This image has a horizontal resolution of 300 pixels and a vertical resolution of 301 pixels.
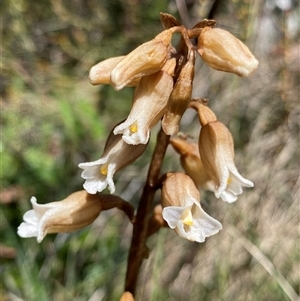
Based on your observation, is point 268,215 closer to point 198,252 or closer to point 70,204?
point 198,252

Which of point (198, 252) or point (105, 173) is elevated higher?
point (105, 173)

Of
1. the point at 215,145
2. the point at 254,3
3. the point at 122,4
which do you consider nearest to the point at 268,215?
the point at 254,3

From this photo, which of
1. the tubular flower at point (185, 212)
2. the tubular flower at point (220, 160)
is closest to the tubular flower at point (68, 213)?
the tubular flower at point (185, 212)

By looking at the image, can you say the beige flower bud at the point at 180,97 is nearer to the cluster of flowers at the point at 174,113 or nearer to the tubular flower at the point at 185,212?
the cluster of flowers at the point at 174,113

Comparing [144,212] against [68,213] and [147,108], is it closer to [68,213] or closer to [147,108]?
[68,213]

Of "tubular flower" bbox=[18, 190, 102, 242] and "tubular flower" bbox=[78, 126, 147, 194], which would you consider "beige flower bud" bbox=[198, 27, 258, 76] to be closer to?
"tubular flower" bbox=[78, 126, 147, 194]

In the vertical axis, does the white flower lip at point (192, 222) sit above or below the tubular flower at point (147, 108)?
below

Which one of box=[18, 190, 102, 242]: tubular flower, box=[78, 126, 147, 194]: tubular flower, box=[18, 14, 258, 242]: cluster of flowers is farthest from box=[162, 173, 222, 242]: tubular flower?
box=[18, 190, 102, 242]: tubular flower
